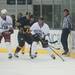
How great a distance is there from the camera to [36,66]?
11.5 m

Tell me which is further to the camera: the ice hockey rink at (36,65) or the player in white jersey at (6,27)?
the player in white jersey at (6,27)

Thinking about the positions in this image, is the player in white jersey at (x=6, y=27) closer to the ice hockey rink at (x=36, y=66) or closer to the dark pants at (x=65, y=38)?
the ice hockey rink at (x=36, y=66)

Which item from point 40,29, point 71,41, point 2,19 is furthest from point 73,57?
point 2,19

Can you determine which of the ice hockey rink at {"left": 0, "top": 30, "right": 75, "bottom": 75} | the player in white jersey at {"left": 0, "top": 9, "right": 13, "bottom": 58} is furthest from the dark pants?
the player in white jersey at {"left": 0, "top": 9, "right": 13, "bottom": 58}

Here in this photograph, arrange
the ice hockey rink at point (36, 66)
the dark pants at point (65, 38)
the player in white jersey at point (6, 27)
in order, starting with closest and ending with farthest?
the ice hockey rink at point (36, 66) < the player in white jersey at point (6, 27) < the dark pants at point (65, 38)

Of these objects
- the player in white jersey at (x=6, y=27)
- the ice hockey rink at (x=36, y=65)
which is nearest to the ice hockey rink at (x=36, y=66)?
the ice hockey rink at (x=36, y=65)

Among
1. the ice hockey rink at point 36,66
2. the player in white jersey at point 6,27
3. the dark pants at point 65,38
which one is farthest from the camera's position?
the dark pants at point 65,38

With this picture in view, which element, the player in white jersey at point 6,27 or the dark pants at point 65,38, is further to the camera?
the dark pants at point 65,38

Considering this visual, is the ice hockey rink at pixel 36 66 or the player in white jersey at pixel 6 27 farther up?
the player in white jersey at pixel 6 27

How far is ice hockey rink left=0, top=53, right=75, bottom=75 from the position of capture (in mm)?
10258

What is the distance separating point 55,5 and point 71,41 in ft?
15.6

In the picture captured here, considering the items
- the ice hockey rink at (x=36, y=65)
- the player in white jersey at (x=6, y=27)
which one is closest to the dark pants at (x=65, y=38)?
the ice hockey rink at (x=36, y=65)

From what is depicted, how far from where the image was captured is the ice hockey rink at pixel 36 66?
10258 mm

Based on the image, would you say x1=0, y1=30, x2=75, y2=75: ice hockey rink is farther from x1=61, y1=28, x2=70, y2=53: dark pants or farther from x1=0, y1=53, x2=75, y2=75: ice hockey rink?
x1=61, y1=28, x2=70, y2=53: dark pants
